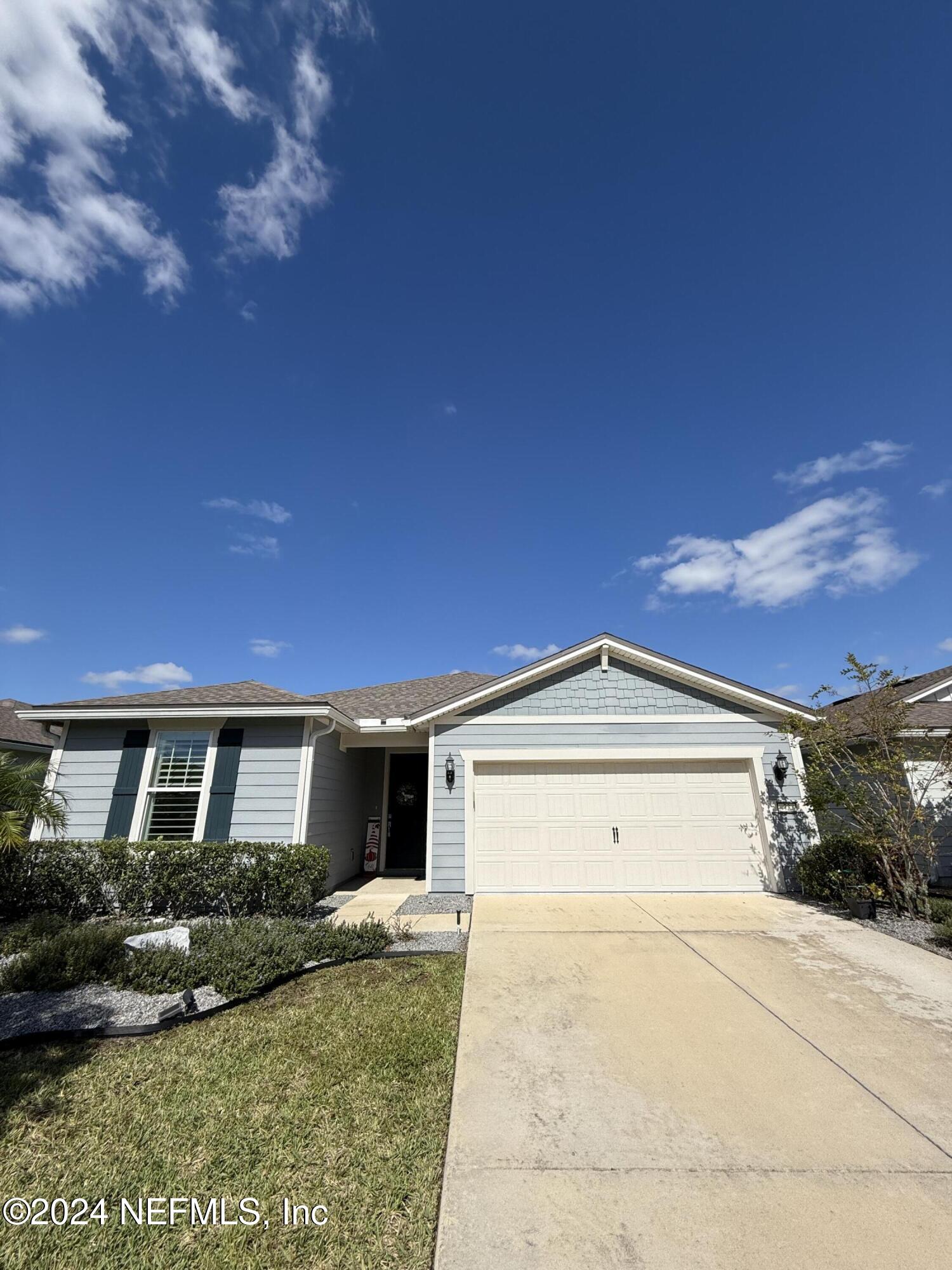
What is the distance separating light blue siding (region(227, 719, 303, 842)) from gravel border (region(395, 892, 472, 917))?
2.14 m

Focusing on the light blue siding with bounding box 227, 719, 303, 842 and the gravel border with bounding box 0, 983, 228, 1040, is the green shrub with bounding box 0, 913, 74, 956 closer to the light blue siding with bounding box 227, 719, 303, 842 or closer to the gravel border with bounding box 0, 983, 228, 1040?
the gravel border with bounding box 0, 983, 228, 1040

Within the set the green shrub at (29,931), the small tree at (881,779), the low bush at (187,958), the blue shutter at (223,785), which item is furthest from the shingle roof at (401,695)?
the small tree at (881,779)

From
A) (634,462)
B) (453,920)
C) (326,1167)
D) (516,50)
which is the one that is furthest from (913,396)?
(326,1167)

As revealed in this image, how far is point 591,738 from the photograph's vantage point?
891 centimetres

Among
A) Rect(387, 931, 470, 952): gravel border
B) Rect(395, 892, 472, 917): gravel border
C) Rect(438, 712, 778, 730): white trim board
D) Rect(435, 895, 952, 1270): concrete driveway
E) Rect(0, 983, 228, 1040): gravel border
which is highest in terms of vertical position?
Rect(438, 712, 778, 730): white trim board

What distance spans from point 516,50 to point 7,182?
835 centimetres

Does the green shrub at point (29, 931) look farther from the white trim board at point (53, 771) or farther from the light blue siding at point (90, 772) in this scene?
the white trim board at point (53, 771)

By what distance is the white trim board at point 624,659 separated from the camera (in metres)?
8.87

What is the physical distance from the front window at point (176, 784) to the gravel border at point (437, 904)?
3.60m

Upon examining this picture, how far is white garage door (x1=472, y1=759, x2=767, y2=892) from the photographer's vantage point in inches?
333

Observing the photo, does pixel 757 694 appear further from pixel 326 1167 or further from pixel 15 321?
pixel 15 321

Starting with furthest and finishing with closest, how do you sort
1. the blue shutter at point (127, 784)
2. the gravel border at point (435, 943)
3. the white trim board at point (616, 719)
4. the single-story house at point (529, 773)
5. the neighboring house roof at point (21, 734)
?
the neighboring house roof at point (21, 734), the white trim board at point (616, 719), the single-story house at point (529, 773), the blue shutter at point (127, 784), the gravel border at point (435, 943)

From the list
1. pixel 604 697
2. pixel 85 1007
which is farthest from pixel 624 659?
pixel 85 1007

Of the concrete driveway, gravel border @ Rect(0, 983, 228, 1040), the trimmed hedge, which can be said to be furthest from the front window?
the concrete driveway
